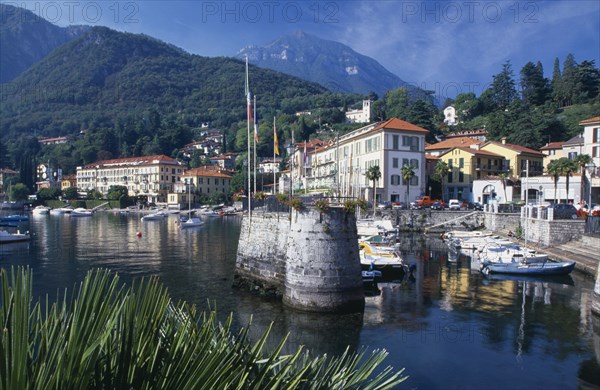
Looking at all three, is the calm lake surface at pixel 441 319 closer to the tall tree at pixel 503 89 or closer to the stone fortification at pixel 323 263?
the stone fortification at pixel 323 263

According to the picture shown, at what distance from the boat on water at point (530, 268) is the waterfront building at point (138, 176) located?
114932 mm

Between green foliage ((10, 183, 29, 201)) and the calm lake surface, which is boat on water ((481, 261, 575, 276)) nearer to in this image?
the calm lake surface

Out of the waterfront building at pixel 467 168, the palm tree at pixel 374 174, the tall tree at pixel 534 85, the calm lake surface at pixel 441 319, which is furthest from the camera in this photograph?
the tall tree at pixel 534 85

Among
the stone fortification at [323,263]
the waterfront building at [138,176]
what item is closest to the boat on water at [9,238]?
the stone fortification at [323,263]

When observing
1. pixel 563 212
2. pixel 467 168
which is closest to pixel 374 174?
pixel 467 168

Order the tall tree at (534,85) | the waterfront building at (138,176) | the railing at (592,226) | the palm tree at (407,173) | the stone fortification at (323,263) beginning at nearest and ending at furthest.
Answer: the stone fortification at (323,263)
the railing at (592,226)
the palm tree at (407,173)
the tall tree at (534,85)
the waterfront building at (138,176)

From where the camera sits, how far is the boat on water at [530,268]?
32656 millimetres

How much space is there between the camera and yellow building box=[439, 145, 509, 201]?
78.4 m

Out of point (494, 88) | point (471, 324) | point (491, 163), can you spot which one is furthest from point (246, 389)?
point (494, 88)

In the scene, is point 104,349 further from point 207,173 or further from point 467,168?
point 207,173

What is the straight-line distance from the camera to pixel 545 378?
1605 centimetres

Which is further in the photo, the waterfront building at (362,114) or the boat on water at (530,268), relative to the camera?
the waterfront building at (362,114)

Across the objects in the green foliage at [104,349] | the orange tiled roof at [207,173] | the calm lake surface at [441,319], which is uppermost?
the orange tiled roof at [207,173]

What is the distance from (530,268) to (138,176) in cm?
12877
